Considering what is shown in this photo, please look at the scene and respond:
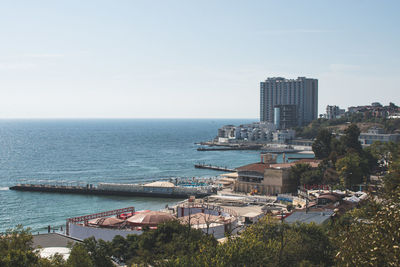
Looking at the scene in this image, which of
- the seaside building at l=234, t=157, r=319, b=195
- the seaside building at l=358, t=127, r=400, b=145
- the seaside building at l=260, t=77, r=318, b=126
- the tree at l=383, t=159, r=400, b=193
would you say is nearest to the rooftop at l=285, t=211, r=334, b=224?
the tree at l=383, t=159, r=400, b=193

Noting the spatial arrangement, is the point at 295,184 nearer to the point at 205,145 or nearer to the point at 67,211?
the point at 67,211

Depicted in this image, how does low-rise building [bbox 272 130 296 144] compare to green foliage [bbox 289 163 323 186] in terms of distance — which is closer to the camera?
green foliage [bbox 289 163 323 186]

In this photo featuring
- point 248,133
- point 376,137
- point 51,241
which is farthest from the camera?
point 248,133

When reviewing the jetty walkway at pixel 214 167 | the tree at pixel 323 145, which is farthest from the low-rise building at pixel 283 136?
the tree at pixel 323 145

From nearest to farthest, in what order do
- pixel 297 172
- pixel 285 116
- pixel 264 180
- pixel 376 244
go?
pixel 376 244
pixel 264 180
pixel 297 172
pixel 285 116

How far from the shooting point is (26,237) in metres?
19.0

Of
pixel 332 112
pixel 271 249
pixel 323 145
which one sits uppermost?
pixel 332 112

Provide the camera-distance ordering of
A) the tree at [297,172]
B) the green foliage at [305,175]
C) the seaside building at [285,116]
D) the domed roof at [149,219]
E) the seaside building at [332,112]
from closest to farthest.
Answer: the domed roof at [149,219] < the green foliage at [305,175] < the tree at [297,172] < the seaside building at [285,116] < the seaside building at [332,112]

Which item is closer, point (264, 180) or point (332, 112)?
point (264, 180)

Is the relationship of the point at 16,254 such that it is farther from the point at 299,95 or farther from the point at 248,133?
the point at 299,95

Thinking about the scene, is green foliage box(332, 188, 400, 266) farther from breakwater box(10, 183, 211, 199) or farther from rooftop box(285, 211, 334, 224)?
breakwater box(10, 183, 211, 199)

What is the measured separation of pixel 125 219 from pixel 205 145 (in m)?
110

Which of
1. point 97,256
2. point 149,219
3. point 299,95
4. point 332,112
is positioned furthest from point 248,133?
point 97,256

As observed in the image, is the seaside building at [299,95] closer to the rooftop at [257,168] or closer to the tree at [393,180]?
the rooftop at [257,168]
